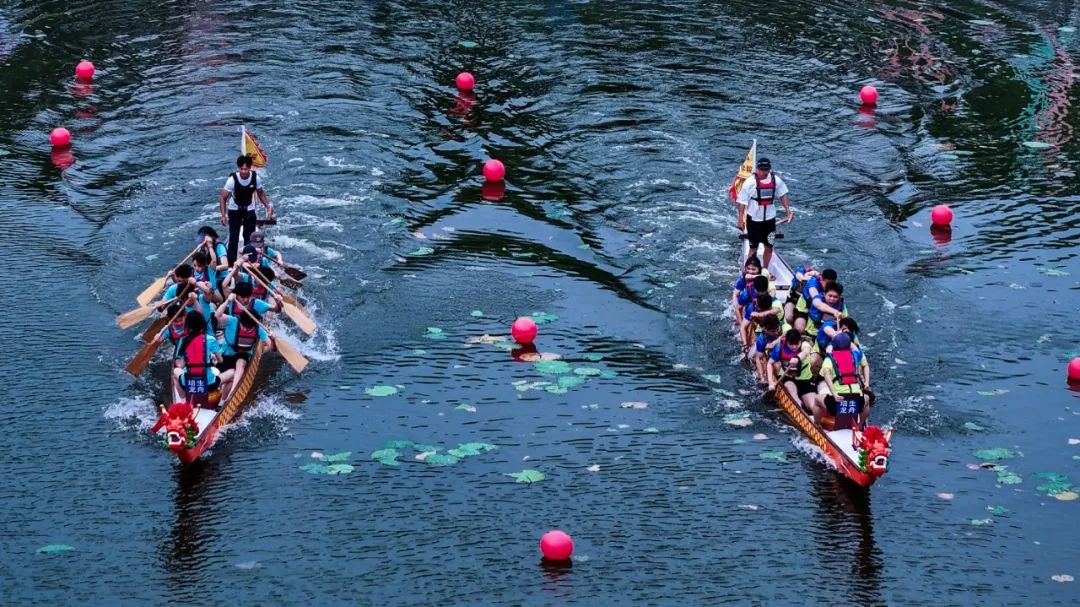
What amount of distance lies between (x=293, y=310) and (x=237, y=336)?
99 cm

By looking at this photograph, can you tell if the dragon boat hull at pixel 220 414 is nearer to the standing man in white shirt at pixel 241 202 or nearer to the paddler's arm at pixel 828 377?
the standing man in white shirt at pixel 241 202

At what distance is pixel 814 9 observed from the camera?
3406 cm

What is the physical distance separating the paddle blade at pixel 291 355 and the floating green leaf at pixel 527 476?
136 inches

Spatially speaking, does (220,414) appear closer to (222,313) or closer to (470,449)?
(222,313)

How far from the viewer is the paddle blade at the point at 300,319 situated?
1744 centimetres

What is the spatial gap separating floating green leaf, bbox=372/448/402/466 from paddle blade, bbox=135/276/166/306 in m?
4.71

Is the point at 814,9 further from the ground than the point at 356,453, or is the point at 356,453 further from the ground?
the point at 814,9

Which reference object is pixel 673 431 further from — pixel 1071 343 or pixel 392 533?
pixel 1071 343

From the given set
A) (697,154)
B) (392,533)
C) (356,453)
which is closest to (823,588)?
(392,533)

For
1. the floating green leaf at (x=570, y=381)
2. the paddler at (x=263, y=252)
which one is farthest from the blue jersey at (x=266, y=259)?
the floating green leaf at (x=570, y=381)

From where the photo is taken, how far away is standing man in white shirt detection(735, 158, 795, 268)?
63.0 ft

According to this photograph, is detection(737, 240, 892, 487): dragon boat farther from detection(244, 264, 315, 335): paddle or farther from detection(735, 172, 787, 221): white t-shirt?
detection(244, 264, 315, 335): paddle

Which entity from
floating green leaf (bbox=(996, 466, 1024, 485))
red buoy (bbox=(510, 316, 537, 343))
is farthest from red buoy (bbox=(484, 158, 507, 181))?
floating green leaf (bbox=(996, 466, 1024, 485))

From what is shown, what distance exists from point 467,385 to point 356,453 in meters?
2.13
